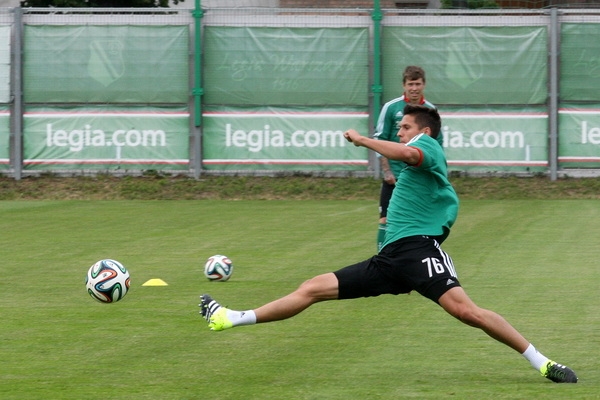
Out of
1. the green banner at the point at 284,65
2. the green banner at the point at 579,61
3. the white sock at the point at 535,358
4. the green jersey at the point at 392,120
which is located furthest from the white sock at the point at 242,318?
the green banner at the point at 579,61

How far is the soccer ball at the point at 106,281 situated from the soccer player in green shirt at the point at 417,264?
9.01ft

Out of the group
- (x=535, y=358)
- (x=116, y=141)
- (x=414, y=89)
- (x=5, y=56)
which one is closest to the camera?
(x=535, y=358)

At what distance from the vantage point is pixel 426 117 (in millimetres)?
7648

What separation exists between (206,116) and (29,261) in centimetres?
1123

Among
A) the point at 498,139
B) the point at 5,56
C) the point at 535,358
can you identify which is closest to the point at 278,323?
the point at 535,358

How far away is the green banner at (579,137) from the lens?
24.1 metres

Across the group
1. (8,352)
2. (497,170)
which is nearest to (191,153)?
(497,170)

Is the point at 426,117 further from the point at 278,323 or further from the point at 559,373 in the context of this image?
the point at 278,323

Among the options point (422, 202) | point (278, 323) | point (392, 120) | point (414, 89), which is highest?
point (414, 89)

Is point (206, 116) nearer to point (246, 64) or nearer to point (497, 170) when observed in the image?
point (246, 64)

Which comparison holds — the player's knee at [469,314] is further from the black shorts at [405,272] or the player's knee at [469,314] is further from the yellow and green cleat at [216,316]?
the yellow and green cleat at [216,316]

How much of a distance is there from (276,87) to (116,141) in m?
3.62

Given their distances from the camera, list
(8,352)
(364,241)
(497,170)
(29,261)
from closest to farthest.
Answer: (8,352)
(29,261)
(364,241)
(497,170)

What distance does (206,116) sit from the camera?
24.9 m
